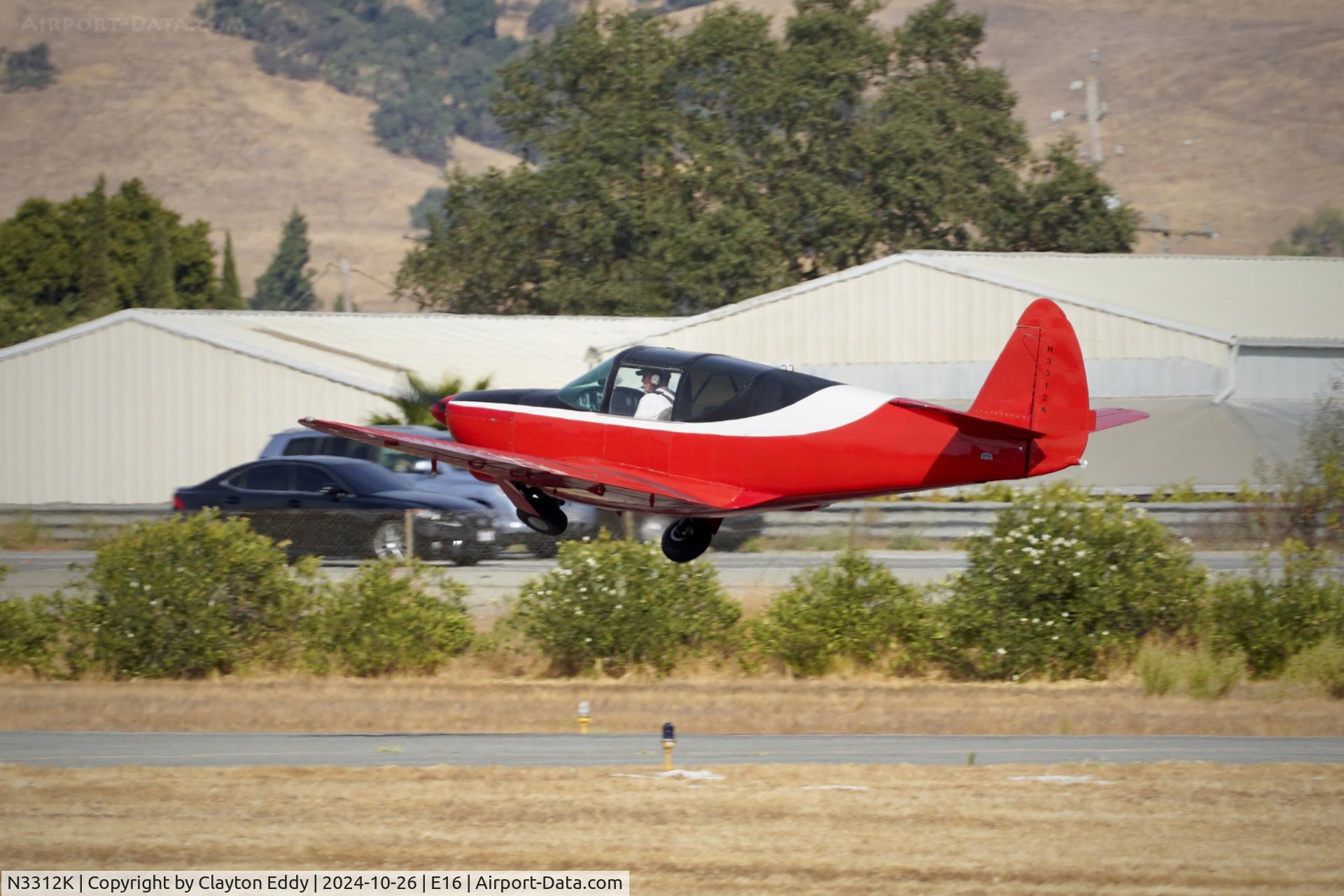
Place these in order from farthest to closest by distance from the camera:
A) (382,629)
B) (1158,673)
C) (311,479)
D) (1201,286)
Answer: (1201,286), (311,479), (382,629), (1158,673)

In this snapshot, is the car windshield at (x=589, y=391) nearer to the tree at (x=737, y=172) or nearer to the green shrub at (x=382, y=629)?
the green shrub at (x=382, y=629)

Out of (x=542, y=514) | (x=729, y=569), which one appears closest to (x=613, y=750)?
(x=542, y=514)

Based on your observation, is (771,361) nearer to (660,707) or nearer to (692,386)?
(660,707)

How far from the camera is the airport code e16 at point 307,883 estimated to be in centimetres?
1169

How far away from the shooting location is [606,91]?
70.8 meters

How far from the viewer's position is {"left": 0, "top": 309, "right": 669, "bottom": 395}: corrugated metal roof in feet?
124

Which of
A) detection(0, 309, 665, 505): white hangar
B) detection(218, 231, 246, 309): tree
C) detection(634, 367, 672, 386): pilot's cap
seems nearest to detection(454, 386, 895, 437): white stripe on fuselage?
detection(634, 367, 672, 386): pilot's cap

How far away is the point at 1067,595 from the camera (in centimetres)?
2111

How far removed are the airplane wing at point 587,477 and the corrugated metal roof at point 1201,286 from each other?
2596cm

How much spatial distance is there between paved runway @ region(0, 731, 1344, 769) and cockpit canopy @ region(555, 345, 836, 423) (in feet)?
18.1

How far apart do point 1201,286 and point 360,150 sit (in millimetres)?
157709

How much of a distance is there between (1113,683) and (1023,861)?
912 cm

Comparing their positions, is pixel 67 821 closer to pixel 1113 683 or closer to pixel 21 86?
pixel 1113 683

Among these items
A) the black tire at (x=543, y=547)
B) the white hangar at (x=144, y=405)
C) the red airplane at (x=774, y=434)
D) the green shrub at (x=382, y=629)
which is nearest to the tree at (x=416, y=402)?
the white hangar at (x=144, y=405)
